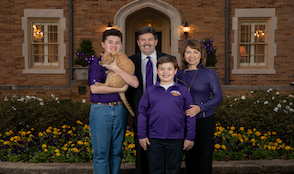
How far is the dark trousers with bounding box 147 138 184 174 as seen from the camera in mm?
2281

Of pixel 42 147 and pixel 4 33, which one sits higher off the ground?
pixel 4 33

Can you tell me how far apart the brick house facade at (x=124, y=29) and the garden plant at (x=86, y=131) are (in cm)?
435

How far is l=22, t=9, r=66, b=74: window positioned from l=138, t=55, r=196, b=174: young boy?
8.31 meters

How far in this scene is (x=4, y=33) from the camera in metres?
9.62

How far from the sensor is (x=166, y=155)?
2320 millimetres

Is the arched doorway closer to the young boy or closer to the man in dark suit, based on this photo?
the man in dark suit

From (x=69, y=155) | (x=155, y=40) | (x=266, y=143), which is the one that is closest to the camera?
(x=155, y=40)

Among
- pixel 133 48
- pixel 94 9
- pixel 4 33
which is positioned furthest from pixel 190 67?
pixel 4 33

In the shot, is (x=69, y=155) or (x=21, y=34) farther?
(x=21, y=34)

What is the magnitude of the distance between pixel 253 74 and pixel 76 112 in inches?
308

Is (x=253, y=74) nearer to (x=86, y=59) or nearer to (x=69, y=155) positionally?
(x=86, y=59)

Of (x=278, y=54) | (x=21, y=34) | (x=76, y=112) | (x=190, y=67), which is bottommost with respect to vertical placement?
(x=76, y=112)

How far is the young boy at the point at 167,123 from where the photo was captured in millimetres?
2270

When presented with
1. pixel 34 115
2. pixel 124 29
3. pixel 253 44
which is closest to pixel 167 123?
pixel 34 115
